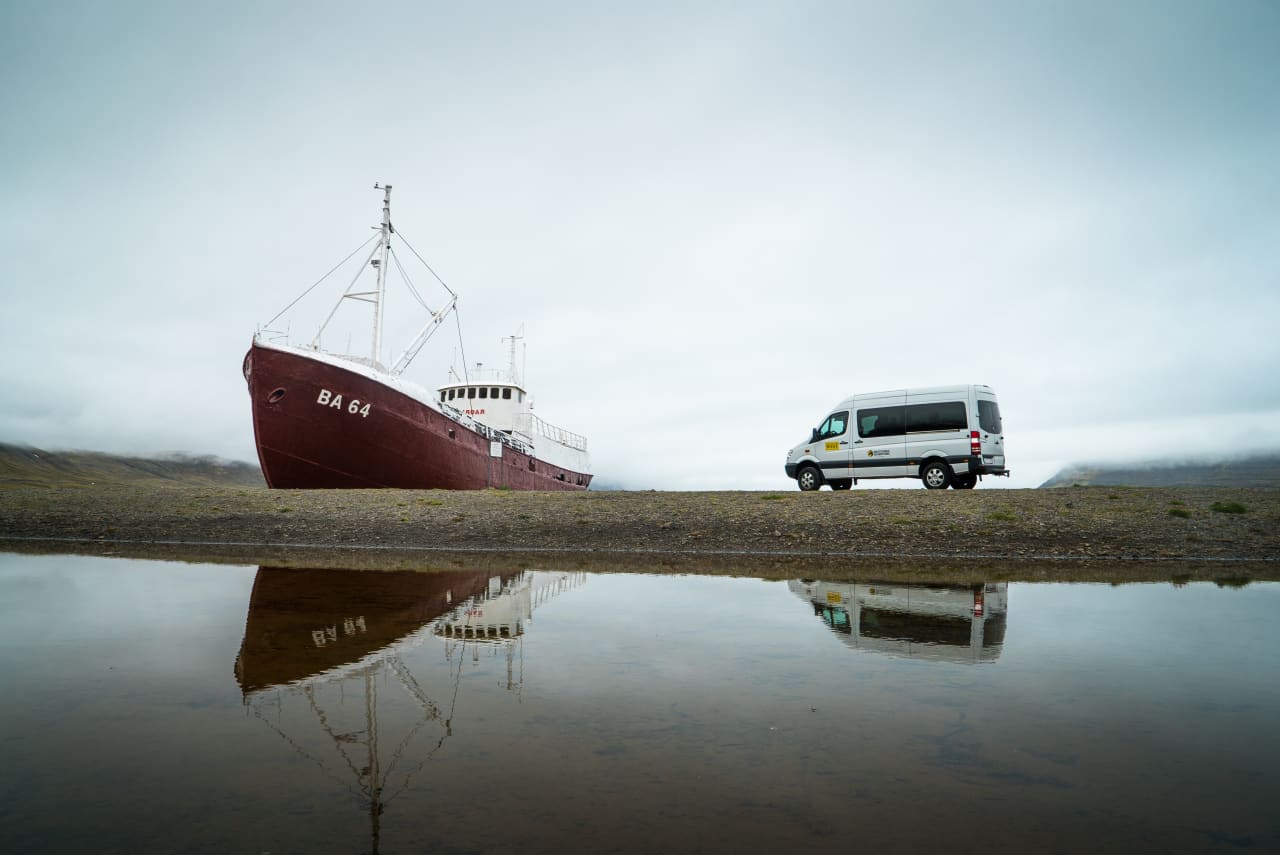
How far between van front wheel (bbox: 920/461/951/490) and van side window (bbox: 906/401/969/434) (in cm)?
100

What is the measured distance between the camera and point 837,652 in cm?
568

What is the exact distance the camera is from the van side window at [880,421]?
62.8 feet

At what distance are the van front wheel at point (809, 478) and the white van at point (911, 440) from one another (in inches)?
1.2

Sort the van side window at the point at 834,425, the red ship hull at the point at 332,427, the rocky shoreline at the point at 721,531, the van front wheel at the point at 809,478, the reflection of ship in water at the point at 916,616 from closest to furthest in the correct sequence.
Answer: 1. the reflection of ship in water at the point at 916,616
2. the rocky shoreline at the point at 721,531
3. the van side window at the point at 834,425
4. the van front wheel at the point at 809,478
5. the red ship hull at the point at 332,427

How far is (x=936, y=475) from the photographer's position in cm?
1847

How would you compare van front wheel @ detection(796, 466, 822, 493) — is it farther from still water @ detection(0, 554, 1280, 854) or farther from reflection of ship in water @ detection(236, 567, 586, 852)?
still water @ detection(0, 554, 1280, 854)

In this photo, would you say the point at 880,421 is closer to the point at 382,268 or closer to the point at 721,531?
the point at 721,531

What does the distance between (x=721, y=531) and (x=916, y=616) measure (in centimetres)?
801

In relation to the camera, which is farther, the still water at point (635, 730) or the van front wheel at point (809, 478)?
the van front wheel at point (809, 478)

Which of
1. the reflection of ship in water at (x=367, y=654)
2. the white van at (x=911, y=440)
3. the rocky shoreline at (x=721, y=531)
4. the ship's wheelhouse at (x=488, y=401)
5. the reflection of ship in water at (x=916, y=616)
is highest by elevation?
the ship's wheelhouse at (x=488, y=401)

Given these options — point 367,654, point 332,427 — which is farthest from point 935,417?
point 332,427

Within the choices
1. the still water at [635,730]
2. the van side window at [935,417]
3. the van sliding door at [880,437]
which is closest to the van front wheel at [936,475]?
the van sliding door at [880,437]

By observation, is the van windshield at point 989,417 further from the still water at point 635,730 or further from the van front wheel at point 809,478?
the still water at point 635,730

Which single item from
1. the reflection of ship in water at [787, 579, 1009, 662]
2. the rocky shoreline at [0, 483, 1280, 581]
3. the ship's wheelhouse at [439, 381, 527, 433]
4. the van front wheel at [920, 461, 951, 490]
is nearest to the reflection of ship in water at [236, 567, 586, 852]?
the rocky shoreline at [0, 483, 1280, 581]
